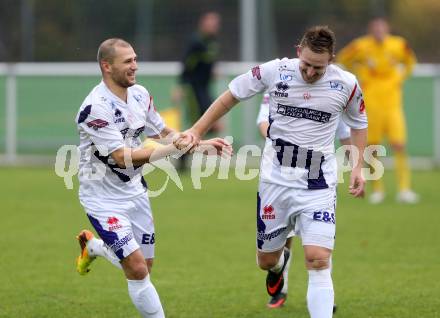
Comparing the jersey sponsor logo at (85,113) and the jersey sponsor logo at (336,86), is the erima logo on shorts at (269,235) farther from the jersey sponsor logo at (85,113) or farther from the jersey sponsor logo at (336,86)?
the jersey sponsor logo at (85,113)

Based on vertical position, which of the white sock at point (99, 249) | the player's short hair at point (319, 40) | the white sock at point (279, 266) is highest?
the player's short hair at point (319, 40)

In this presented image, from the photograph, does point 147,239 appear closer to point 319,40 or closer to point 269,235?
point 269,235

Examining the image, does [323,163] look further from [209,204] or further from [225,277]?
[209,204]

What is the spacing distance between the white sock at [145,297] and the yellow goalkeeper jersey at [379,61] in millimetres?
8556

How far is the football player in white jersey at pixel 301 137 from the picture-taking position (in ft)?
22.7

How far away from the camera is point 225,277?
9484mm

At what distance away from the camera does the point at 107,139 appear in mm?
6906

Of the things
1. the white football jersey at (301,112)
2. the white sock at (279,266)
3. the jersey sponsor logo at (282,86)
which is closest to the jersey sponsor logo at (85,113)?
the white football jersey at (301,112)

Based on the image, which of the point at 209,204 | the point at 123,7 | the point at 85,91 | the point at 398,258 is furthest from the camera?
the point at 123,7

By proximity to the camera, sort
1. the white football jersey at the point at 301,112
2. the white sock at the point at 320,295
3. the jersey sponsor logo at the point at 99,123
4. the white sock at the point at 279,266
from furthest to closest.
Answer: the white sock at the point at 279,266
the white football jersey at the point at 301,112
the jersey sponsor logo at the point at 99,123
the white sock at the point at 320,295

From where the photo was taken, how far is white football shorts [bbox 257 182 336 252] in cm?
688

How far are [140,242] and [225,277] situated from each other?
2.37 metres

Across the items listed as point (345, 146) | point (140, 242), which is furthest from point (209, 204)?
point (140, 242)

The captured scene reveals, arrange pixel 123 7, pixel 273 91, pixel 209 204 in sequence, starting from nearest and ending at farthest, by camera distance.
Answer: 1. pixel 273 91
2. pixel 209 204
3. pixel 123 7
